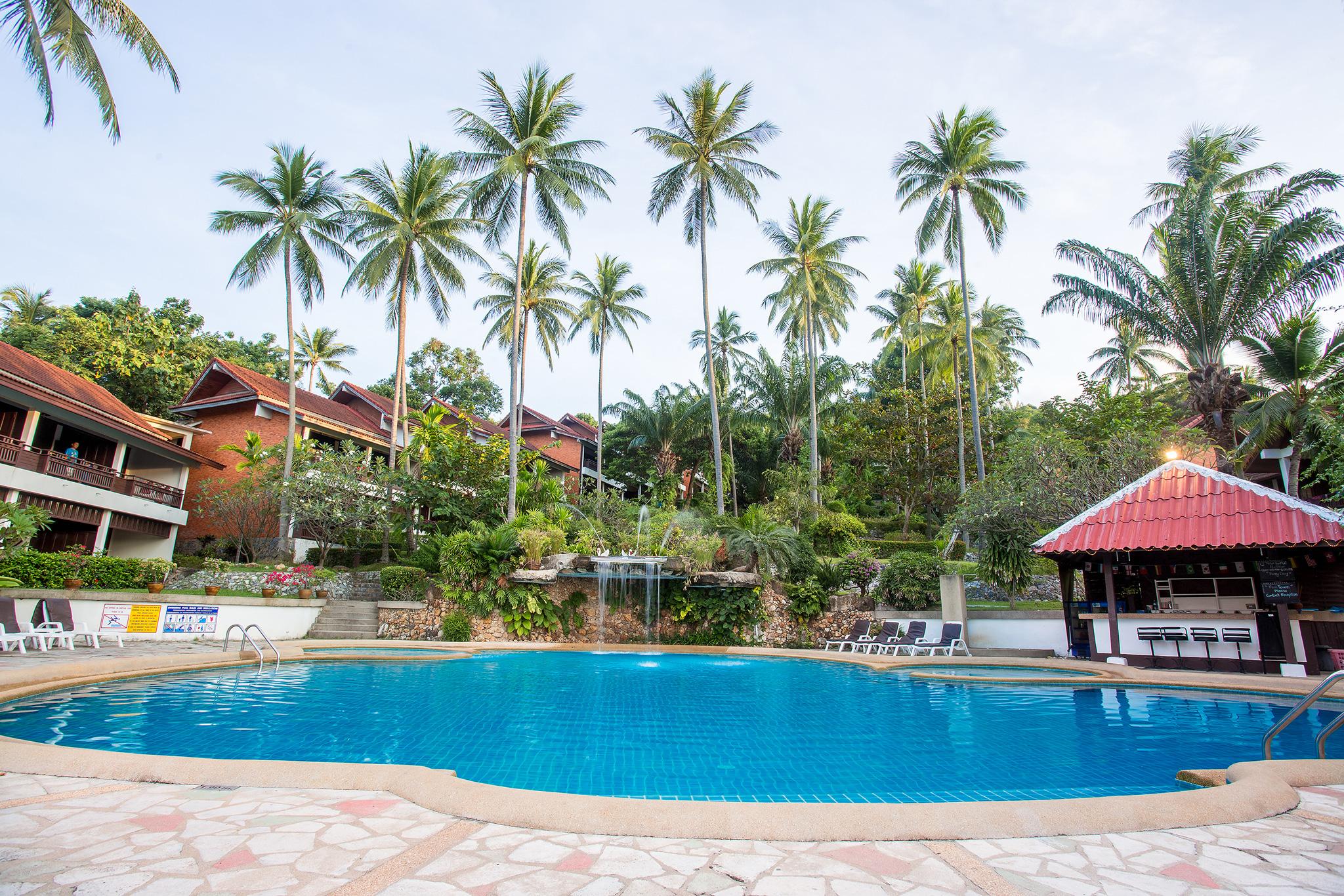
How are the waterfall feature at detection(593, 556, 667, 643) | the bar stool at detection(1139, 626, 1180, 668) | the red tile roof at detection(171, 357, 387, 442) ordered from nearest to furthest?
1. the bar stool at detection(1139, 626, 1180, 668)
2. the waterfall feature at detection(593, 556, 667, 643)
3. the red tile roof at detection(171, 357, 387, 442)

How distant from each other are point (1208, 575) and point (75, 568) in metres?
24.2

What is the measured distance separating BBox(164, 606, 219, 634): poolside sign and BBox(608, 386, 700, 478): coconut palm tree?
69.1 ft

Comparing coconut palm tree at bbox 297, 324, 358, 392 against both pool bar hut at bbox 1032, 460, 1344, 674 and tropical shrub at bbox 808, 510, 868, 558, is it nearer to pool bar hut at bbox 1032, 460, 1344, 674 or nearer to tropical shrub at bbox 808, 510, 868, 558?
Answer: tropical shrub at bbox 808, 510, 868, 558

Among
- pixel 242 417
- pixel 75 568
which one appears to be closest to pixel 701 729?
pixel 75 568

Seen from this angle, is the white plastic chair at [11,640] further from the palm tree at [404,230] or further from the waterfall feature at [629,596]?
the palm tree at [404,230]

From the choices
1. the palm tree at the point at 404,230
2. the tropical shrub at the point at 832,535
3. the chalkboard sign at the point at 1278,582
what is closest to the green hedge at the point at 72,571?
the palm tree at the point at 404,230

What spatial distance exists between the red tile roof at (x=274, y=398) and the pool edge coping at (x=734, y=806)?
78.0ft

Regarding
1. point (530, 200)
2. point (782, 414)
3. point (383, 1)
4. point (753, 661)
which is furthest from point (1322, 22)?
point (782, 414)

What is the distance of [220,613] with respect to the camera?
15.2 meters

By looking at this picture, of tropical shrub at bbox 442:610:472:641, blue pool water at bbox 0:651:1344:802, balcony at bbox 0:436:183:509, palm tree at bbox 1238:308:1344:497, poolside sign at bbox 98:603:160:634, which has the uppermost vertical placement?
palm tree at bbox 1238:308:1344:497

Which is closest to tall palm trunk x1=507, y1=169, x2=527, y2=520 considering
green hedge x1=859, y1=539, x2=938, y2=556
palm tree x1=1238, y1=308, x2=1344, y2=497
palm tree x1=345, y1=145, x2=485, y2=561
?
palm tree x1=345, y1=145, x2=485, y2=561

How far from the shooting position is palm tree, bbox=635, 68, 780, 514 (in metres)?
23.8

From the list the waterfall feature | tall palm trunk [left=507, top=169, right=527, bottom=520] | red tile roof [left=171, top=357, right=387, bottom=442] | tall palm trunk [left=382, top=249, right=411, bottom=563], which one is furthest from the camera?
red tile roof [left=171, top=357, right=387, bottom=442]

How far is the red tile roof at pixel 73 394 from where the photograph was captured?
1831cm
